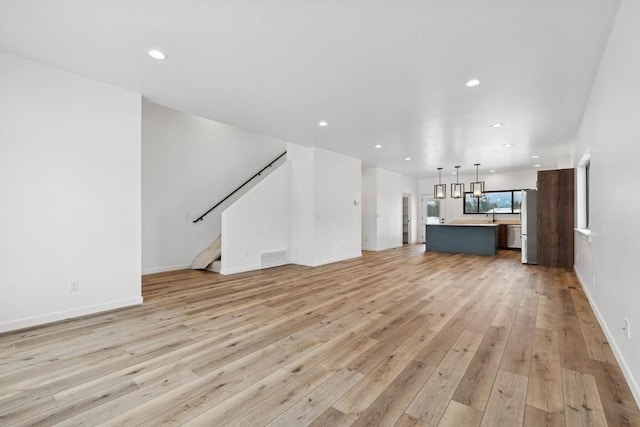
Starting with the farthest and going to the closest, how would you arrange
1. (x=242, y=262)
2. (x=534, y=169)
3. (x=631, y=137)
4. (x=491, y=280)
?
(x=534, y=169)
(x=242, y=262)
(x=491, y=280)
(x=631, y=137)

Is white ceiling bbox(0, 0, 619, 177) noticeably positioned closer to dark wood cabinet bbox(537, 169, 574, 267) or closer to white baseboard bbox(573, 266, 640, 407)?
dark wood cabinet bbox(537, 169, 574, 267)

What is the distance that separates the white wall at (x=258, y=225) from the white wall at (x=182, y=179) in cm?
125

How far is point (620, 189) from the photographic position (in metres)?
2.22

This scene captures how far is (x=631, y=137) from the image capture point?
195 cm

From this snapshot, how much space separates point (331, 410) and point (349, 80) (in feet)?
10.8

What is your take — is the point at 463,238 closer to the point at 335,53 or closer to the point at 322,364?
the point at 335,53

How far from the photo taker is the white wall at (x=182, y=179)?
18.8 ft

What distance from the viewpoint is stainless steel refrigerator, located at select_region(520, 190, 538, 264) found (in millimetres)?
6844

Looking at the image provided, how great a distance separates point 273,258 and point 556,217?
6.46 meters

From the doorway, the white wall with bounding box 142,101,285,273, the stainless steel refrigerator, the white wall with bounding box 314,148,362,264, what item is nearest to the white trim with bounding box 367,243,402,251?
the doorway

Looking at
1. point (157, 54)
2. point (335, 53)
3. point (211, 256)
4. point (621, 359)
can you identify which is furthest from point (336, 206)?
point (621, 359)

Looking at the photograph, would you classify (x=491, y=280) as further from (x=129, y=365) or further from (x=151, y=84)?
(x=151, y=84)

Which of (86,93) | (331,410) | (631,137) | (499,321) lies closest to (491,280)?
(499,321)

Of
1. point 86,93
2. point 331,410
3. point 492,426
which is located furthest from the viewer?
point 86,93
